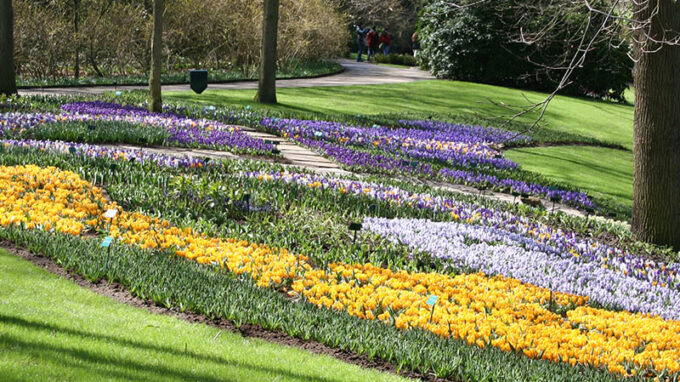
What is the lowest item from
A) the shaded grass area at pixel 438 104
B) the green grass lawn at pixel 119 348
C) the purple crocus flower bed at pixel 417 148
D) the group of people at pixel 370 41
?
the green grass lawn at pixel 119 348

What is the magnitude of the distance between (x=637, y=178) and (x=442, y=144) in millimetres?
5262

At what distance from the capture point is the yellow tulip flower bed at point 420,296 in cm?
471

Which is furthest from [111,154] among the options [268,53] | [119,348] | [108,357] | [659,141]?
[268,53]

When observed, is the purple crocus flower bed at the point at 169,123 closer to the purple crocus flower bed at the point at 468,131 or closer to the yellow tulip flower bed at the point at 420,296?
the yellow tulip flower bed at the point at 420,296

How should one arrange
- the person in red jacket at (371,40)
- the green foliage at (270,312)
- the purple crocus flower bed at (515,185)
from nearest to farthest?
the green foliage at (270,312) → the purple crocus flower bed at (515,185) → the person in red jacket at (371,40)

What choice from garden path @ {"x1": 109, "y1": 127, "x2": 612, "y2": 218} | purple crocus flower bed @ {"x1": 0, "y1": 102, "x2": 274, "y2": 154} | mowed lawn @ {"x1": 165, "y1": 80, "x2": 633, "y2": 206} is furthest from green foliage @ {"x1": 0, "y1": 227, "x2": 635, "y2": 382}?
mowed lawn @ {"x1": 165, "y1": 80, "x2": 633, "y2": 206}

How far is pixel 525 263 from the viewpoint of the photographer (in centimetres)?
666

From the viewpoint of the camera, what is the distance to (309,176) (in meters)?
9.07

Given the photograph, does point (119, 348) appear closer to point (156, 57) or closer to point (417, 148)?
point (417, 148)

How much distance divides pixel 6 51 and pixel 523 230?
34.6 ft

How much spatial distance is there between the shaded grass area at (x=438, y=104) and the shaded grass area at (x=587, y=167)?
953 millimetres

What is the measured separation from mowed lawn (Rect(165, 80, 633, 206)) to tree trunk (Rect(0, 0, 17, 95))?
3885 millimetres

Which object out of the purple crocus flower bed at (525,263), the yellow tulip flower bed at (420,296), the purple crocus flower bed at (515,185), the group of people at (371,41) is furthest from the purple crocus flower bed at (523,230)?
the group of people at (371,41)

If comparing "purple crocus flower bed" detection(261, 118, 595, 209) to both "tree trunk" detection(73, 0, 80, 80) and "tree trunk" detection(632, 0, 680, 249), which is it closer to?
"tree trunk" detection(632, 0, 680, 249)
